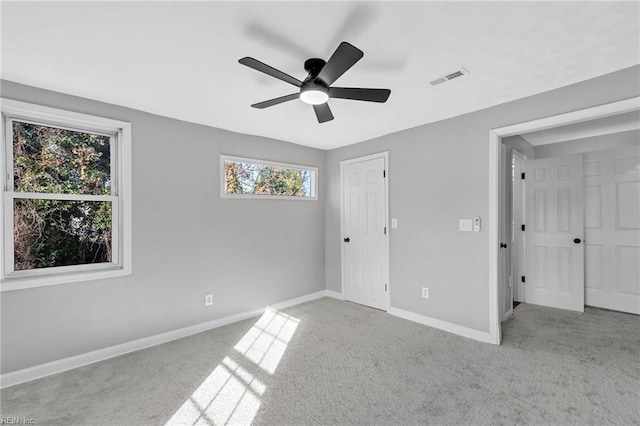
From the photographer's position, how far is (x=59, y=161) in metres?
2.59

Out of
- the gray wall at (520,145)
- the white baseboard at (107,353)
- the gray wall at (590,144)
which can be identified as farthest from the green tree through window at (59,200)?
the gray wall at (590,144)

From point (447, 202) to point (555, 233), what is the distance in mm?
2037

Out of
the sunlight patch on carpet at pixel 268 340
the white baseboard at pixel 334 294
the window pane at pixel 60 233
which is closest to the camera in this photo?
the window pane at pixel 60 233

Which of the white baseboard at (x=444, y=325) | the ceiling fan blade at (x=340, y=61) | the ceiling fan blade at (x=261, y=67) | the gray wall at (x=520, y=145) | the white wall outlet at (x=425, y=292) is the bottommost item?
the white baseboard at (x=444, y=325)

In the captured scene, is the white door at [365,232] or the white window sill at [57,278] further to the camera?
the white door at [365,232]

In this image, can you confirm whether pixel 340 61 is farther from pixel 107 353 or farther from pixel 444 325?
pixel 107 353

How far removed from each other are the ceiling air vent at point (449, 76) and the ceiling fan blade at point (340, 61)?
998 millimetres

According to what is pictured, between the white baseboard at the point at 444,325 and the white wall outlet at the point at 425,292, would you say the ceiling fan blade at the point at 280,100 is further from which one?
A: the white baseboard at the point at 444,325

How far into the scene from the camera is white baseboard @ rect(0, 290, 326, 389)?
2292 mm

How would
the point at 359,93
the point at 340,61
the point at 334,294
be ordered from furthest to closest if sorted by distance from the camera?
1. the point at 334,294
2. the point at 359,93
3. the point at 340,61

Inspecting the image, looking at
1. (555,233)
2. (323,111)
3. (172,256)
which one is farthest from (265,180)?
(555,233)

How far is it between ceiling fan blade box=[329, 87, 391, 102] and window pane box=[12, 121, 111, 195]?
231cm

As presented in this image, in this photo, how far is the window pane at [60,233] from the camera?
7.94ft

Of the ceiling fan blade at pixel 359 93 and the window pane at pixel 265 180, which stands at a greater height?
the ceiling fan blade at pixel 359 93
